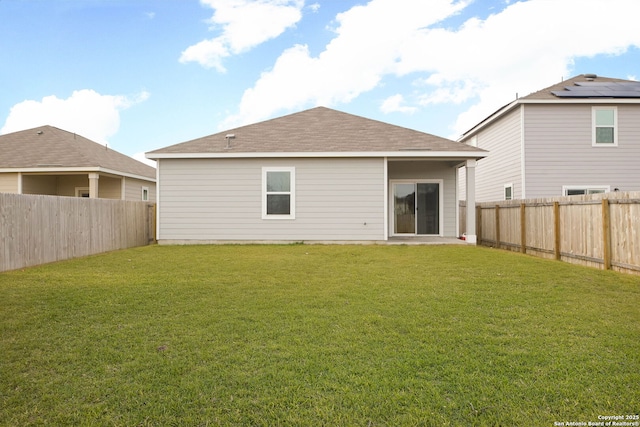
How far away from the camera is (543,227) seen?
995 centimetres

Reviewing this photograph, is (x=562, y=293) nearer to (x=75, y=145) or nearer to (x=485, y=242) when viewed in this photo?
(x=485, y=242)

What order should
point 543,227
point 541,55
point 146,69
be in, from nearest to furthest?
point 543,227, point 146,69, point 541,55

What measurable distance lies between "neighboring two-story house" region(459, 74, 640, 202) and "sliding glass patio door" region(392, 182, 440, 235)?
3561 mm

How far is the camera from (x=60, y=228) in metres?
9.41

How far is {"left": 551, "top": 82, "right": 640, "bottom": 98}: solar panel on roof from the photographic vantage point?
1389 cm

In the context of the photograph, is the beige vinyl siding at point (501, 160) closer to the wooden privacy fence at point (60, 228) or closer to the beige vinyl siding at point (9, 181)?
the wooden privacy fence at point (60, 228)

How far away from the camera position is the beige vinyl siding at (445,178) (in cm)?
1384

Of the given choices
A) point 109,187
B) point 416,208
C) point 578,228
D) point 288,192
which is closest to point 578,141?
point 416,208

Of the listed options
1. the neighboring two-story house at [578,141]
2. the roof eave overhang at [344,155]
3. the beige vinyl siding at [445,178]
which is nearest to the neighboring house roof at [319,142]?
the roof eave overhang at [344,155]

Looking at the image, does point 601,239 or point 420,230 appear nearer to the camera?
point 601,239

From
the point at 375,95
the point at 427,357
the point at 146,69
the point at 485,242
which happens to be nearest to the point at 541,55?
the point at 375,95

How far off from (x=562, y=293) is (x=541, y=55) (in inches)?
629

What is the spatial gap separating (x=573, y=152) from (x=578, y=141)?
1.50 ft

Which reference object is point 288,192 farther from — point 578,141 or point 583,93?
point 583,93
